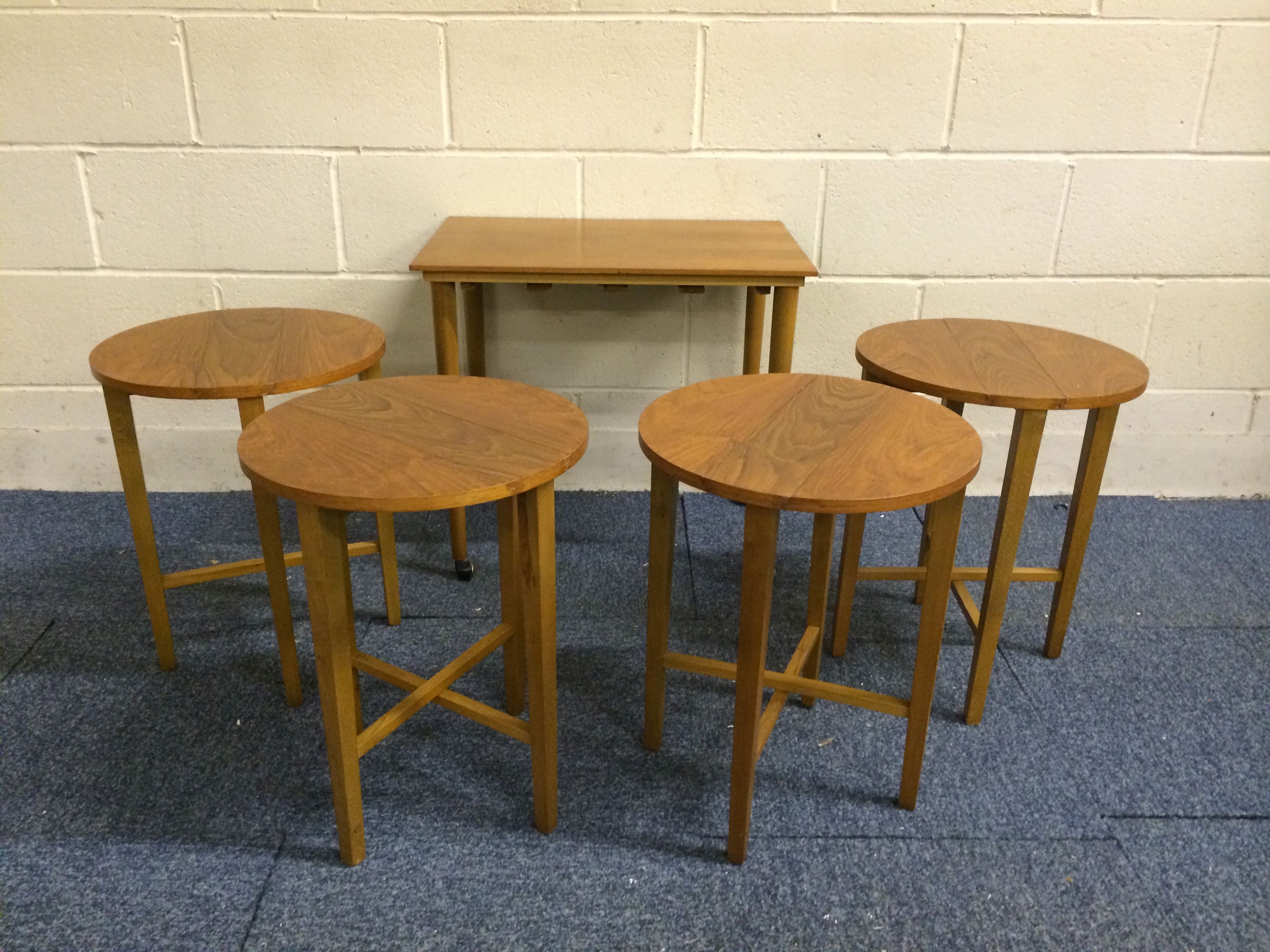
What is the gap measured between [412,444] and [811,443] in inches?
23.9

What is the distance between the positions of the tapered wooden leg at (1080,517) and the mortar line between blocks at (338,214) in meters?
1.88

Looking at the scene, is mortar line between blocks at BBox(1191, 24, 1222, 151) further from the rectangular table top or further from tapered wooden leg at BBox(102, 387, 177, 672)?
tapered wooden leg at BBox(102, 387, 177, 672)

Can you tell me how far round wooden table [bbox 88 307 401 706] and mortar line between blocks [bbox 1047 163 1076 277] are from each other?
179 cm

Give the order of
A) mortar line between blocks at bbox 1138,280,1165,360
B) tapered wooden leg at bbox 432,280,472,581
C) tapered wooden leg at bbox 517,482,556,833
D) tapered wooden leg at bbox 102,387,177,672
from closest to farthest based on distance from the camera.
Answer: tapered wooden leg at bbox 517,482,556,833 → tapered wooden leg at bbox 102,387,177,672 → tapered wooden leg at bbox 432,280,472,581 → mortar line between blocks at bbox 1138,280,1165,360

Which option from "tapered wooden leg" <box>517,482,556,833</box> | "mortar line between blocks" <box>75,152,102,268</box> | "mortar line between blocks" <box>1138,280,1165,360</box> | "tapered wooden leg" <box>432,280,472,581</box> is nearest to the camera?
"tapered wooden leg" <box>517,482,556,833</box>

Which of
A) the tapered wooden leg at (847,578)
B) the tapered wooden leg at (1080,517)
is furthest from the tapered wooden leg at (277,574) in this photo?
the tapered wooden leg at (1080,517)

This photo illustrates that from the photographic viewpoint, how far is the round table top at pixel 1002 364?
175cm

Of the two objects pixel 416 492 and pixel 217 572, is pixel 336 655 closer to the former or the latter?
pixel 416 492

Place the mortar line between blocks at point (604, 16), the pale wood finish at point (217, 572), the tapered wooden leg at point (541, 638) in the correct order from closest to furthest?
1. the tapered wooden leg at point (541, 638)
2. the pale wood finish at point (217, 572)
3. the mortar line between blocks at point (604, 16)

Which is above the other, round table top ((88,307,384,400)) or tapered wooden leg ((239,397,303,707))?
round table top ((88,307,384,400))

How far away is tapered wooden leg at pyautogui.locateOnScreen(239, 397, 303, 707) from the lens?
1825 millimetres

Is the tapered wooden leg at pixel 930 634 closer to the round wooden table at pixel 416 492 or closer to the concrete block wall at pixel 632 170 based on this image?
→ the round wooden table at pixel 416 492

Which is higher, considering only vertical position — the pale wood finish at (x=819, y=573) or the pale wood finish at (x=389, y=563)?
the pale wood finish at (x=819, y=573)

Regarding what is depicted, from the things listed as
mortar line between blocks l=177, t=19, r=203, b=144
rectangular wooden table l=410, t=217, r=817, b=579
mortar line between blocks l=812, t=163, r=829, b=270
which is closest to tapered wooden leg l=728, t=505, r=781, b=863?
rectangular wooden table l=410, t=217, r=817, b=579
